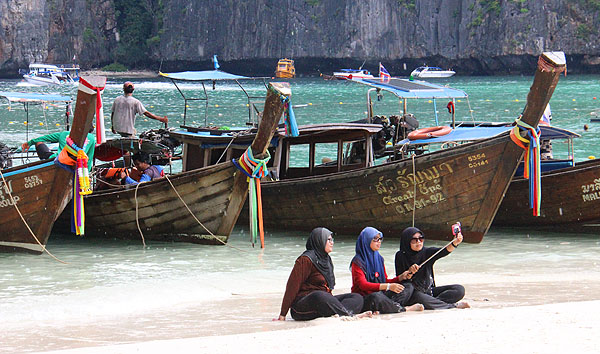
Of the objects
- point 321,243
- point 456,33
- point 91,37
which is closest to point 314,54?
point 456,33

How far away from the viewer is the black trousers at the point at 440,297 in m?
7.75

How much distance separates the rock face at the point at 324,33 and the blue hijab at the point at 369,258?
281 ft

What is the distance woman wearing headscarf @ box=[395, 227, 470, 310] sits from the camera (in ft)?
24.8

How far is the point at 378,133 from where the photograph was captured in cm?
1391

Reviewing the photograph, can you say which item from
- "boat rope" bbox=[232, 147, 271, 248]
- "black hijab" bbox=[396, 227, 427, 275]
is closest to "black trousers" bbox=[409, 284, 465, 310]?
"black hijab" bbox=[396, 227, 427, 275]

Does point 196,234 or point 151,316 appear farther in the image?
point 196,234

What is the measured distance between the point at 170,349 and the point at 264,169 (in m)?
5.33

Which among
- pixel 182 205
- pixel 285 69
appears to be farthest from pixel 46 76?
pixel 182 205

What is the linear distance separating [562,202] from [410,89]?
118 inches

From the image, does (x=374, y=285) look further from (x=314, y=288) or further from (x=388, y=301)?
→ (x=314, y=288)

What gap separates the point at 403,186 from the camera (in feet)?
40.0

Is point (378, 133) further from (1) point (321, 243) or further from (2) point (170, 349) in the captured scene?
(2) point (170, 349)

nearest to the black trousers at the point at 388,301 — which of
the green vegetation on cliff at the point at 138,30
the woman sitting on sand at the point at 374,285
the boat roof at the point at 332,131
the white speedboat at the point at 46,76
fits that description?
the woman sitting on sand at the point at 374,285

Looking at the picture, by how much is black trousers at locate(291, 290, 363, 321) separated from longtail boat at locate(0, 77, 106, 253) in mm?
4981
